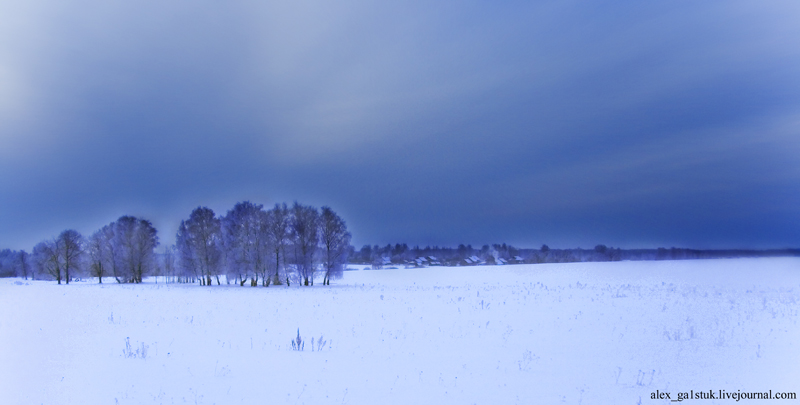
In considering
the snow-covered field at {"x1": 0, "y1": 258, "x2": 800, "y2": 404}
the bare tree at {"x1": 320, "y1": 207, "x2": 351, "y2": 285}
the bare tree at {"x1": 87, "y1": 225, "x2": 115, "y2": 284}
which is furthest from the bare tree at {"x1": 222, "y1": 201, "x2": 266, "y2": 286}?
the snow-covered field at {"x1": 0, "y1": 258, "x2": 800, "y2": 404}

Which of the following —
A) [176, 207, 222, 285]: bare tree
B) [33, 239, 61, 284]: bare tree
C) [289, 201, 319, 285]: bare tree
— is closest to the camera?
[289, 201, 319, 285]: bare tree

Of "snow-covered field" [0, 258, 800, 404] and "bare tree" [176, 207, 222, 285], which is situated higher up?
"bare tree" [176, 207, 222, 285]

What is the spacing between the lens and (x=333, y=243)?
6047 centimetres

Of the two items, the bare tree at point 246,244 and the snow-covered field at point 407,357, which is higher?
the bare tree at point 246,244

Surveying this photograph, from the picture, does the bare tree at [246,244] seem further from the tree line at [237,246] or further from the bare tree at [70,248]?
the bare tree at [70,248]

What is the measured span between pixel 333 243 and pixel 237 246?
13.1 m

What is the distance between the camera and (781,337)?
47.3 feet

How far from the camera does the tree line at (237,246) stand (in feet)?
198

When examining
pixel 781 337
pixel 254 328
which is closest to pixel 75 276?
pixel 254 328

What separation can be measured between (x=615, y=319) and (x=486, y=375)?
10759 mm

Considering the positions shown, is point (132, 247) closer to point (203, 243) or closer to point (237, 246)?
point (203, 243)

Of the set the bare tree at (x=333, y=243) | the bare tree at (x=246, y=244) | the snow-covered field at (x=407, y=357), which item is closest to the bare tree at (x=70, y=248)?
the bare tree at (x=246, y=244)

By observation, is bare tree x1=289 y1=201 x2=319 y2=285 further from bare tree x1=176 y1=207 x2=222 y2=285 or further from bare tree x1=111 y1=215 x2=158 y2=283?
bare tree x1=111 y1=215 x2=158 y2=283

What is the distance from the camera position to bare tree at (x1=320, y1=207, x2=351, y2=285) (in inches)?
2371
